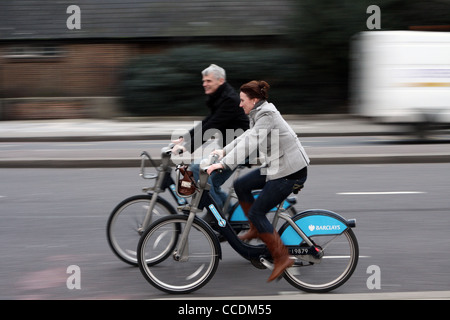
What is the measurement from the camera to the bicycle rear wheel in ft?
16.0

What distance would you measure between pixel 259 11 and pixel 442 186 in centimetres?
1820

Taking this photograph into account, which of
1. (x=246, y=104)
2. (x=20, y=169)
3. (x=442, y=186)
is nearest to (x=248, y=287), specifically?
(x=246, y=104)

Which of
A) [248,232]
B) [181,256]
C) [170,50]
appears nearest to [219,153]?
[248,232]

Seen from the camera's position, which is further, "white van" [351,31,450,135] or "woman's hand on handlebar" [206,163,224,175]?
"white van" [351,31,450,135]

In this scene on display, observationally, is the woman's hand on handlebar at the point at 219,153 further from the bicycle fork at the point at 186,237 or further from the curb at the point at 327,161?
the curb at the point at 327,161

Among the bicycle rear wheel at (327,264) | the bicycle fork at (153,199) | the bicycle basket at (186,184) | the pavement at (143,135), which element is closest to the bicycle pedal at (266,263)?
the bicycle rear wheel at (327,264)

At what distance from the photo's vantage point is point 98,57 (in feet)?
86.1

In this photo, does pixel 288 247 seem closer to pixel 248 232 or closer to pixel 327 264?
pixel 327 264

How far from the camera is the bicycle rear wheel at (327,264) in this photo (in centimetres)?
489

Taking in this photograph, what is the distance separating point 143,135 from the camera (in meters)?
17.7

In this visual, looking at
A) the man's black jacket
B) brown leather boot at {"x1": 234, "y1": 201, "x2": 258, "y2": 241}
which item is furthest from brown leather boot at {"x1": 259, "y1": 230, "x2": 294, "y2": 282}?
the man's black jacket

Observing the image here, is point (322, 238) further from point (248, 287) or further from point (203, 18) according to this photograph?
point (203, 18)

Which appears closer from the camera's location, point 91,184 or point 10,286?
point 10,286

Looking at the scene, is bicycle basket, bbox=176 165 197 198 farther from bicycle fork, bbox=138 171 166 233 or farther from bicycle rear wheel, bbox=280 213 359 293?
bicycle rear wheel, bbox=280 213 359 293
